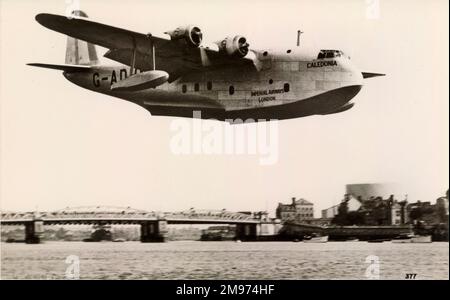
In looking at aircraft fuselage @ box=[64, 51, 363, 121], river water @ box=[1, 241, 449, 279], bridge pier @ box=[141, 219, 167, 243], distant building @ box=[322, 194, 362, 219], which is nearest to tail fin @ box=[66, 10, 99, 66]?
aircraft fuselage @ box=[64, 51, 363, 121]

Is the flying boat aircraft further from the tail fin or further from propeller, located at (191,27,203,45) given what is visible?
the tail fin

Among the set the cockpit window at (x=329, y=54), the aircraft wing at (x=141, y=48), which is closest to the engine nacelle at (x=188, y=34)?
the aircraft wing at (x=141, y=48)

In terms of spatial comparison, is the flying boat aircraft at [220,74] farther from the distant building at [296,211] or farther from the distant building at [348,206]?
the distant building at [348,206]

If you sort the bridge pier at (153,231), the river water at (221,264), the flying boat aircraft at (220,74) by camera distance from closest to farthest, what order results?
the flying boat aircraft at (220,74), the river water at (221,264), the bridge pier at (153,231)

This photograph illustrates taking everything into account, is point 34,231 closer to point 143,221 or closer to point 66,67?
point 143,221
